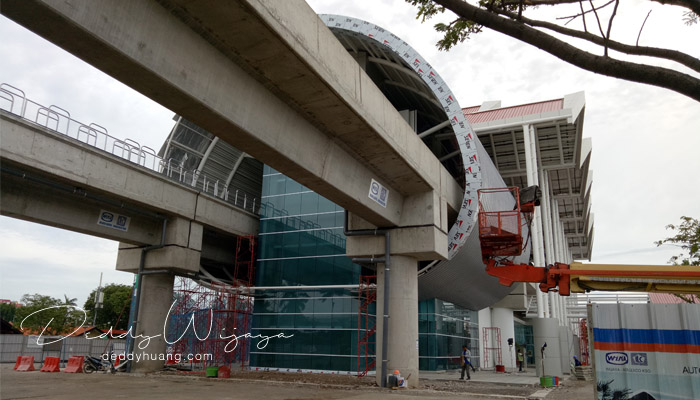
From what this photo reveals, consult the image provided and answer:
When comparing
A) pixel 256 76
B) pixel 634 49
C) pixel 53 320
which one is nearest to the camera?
pixel 634 49

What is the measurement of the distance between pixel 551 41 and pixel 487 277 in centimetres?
2255

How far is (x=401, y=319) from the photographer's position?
1669 centimetres

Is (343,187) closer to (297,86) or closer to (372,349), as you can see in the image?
(297,86)

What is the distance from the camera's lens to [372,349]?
80.2 feet

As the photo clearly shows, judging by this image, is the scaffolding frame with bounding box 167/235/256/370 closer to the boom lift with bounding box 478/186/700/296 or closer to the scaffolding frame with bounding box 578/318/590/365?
the boom lift with bounding box 478/186/700/296

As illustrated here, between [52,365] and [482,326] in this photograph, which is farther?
[482,326]

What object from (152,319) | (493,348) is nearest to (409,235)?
(152,319)

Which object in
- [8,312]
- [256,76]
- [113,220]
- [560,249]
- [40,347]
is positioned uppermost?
[560,249]

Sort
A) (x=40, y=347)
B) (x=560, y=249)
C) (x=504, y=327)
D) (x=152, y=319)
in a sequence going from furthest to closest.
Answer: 1. (x=560, y=249)
2. (x=504, y=327)
3. (x=40, y=347)
4. (x=152, y=319)

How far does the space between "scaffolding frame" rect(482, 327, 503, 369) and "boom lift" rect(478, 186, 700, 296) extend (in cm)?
2297

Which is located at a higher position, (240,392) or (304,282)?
(304,282)

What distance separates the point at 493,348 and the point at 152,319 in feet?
82.3

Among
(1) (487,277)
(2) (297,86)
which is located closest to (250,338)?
(1) (487,277)

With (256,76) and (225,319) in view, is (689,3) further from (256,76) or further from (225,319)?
(225,319)
